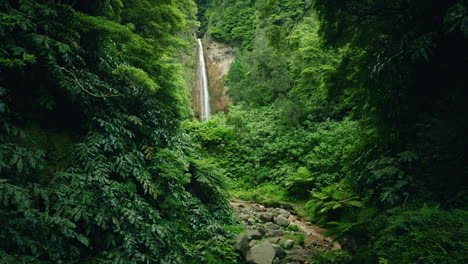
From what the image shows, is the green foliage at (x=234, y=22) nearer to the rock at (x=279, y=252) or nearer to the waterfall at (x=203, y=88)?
the waterfall at (x=203, y=88)

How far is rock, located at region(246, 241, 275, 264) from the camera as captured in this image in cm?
477

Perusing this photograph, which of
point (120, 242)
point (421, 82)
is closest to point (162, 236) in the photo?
point (120, 242)

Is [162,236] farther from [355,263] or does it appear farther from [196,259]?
[355,263]

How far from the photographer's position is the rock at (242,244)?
5.11m

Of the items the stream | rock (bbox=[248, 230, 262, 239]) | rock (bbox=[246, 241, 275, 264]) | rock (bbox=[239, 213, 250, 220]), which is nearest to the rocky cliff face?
rock (bbox=[239, 213, 250, 220])

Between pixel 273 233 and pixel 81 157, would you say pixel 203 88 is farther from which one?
pixel 81 157

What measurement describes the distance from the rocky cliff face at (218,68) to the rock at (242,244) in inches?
828

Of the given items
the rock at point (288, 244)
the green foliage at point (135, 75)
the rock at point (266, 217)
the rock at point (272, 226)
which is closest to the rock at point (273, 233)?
the rock at point (272, 226)

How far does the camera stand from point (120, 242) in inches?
122

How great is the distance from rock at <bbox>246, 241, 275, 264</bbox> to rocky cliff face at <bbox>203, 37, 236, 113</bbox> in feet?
70.0

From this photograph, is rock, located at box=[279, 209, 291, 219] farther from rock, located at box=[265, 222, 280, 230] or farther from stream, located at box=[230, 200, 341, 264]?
rock, located at box=[265, 222, 280, 230]

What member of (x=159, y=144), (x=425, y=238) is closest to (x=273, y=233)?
(x=159, y=144)

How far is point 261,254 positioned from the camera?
4.92 meters

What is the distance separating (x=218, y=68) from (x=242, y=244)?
2651 centimetres
